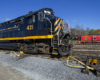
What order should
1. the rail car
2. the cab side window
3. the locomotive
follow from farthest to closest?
1. the rail car
2. the cab side window
3. the locomotive

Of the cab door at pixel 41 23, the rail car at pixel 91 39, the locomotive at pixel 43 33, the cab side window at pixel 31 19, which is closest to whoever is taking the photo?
the locomotive at pixel 43 33

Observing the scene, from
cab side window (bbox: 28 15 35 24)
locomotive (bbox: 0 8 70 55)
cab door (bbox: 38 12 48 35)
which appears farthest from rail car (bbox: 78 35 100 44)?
cab side window (bbox: 28 15 35 24)

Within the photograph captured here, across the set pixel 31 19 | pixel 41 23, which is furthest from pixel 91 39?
pixel 31 19

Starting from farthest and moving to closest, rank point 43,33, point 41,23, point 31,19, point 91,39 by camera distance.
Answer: point 91,39
point 31,19
point 41,23
point 43,33

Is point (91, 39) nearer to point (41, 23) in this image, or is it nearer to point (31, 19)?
point (41, 23)

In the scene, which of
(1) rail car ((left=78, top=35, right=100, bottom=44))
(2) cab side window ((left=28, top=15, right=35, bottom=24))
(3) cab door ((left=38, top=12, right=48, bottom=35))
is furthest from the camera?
(1) rail car ((left=78, top=35, right=100, bottom=44))

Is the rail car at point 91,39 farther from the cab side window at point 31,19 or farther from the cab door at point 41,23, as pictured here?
the cab side window at point 31,19

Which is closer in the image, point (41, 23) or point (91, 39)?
point (41, 23)

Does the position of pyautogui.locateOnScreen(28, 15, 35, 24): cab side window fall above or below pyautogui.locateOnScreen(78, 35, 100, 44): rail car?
above

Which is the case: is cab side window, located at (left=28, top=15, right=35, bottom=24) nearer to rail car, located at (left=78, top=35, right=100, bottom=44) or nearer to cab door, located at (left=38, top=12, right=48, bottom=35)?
cab door, located at (left=38, top=12, right=48, bottom=35)

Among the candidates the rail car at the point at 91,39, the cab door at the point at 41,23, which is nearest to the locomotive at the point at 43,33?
the cab door at the point at 41,23

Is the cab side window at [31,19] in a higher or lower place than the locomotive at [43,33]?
higher

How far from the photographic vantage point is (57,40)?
552 centimetres

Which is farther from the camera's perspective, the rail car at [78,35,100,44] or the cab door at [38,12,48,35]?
the rail car at [78,35,100,44]
